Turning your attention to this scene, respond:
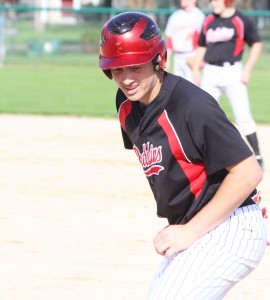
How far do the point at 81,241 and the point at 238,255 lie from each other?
3.40 m

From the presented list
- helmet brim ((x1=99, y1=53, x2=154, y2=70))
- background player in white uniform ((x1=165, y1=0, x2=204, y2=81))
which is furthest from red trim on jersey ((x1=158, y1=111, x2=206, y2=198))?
background player in white uniform ((x1=165, y1=0, x2=204, y2=81))

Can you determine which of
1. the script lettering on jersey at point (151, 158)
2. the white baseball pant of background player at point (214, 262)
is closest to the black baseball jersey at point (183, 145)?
the script lettering on jersey at point (151, 158)

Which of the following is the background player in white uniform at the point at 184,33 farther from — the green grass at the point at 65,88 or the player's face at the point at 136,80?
the player's face at the point at 136,80

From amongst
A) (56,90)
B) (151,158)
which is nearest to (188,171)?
(151,158)

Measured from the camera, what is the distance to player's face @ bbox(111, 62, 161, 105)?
3.59m

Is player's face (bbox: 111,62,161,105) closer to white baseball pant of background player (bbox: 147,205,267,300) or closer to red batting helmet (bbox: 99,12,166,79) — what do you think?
red batting helmet (bbox: 99,12,166,79)

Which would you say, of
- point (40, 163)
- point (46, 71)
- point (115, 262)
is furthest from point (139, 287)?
point (46, 71)

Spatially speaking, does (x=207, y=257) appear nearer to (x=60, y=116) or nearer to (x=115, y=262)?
(x=115, y=262)

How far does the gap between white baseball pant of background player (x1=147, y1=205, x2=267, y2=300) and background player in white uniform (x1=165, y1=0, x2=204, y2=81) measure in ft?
34.1

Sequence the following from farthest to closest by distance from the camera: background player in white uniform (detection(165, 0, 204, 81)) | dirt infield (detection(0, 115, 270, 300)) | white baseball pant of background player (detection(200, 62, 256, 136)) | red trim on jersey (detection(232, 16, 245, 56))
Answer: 1. background player in white uniform (detection(165, 0, 204, 81))
2. red trim on jersey (detection(232, 16, 245, 56))
3. white baseball pant of background player (detection(200, 62, 256, 136))
4. dirt infield (detection(0, 115, 270, 300))

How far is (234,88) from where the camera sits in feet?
32.4

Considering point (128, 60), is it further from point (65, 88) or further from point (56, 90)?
point (65, 88)

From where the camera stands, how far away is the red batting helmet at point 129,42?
11.6ft

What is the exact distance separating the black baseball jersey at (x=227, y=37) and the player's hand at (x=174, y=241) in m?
6.66
